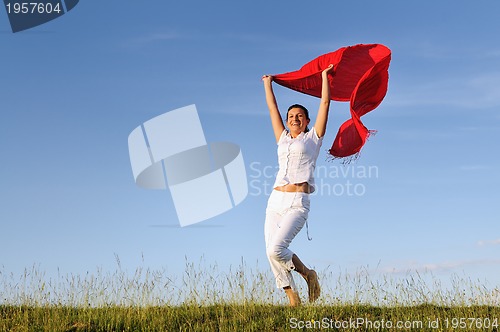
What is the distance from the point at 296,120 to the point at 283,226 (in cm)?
175

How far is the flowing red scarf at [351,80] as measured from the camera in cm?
1095

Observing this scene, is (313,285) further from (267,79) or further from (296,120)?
(267,79)

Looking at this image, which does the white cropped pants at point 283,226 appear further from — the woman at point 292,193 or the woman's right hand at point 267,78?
the woman's right hand at point 267,78

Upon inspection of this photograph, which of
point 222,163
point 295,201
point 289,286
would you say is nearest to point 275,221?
point 295,201

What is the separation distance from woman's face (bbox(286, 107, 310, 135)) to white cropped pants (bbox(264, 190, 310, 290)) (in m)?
1.06

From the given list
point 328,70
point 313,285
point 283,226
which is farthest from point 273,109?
point 313,285

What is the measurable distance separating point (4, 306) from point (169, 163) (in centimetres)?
440

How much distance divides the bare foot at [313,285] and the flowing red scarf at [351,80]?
2211 millimetres

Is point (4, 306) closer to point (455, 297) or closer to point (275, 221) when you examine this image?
point (275, 221)

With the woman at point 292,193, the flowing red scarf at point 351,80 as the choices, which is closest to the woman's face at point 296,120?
the woman at point 292,193

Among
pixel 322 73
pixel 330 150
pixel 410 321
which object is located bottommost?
pixel 410 321

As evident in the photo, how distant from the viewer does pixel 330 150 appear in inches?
432

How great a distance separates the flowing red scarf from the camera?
10953 mm

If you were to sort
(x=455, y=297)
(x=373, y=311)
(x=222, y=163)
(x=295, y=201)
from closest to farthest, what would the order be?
(x=295, y=201) → (x=373, y=311) → (x=455, y=297) → (x=222, y=163)
